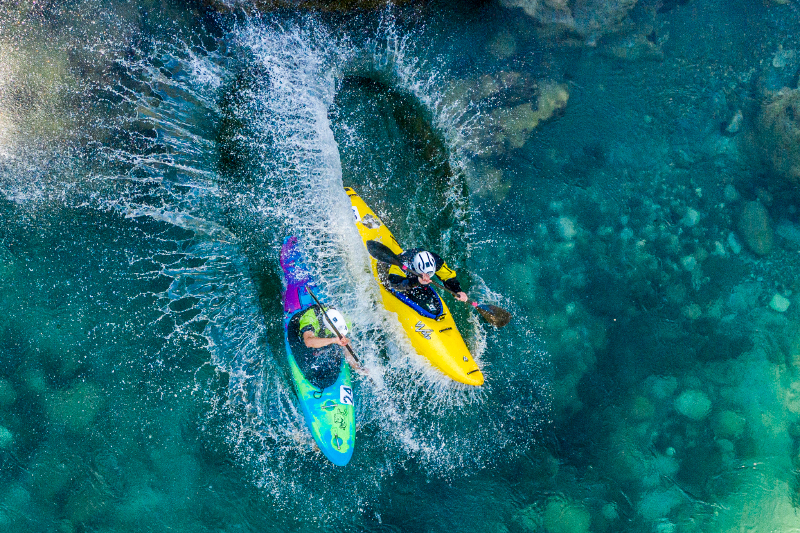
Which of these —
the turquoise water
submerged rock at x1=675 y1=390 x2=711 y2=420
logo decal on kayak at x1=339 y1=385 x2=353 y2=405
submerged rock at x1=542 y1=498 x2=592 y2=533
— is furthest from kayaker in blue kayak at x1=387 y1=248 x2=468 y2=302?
submerged rock at x1=675 y1=390 x2=711 y2=420

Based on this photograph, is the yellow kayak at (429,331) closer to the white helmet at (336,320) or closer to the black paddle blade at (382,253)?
the black paddle blade at (382,253)

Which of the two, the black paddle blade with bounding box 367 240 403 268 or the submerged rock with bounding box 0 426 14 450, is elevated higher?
the black paddle blade with bounding box 367 240 403 268

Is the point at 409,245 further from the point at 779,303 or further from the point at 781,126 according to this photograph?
the point at 781,126

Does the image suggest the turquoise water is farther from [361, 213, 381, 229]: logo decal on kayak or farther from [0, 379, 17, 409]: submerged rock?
[361, 213, 381, 229]: logo decal on kayak

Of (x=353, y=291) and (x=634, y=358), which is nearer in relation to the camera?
(x=353, y=291)

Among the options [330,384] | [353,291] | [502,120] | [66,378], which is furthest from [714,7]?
[66,378]

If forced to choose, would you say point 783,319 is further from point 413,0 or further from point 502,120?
point 413,0
